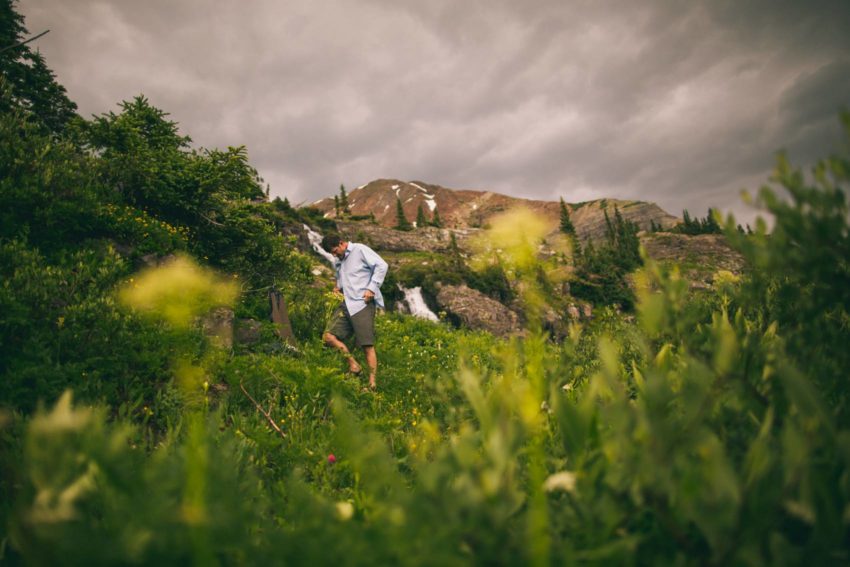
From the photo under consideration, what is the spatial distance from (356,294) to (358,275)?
0.33 m

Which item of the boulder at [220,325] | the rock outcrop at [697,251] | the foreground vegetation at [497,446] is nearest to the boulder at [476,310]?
the boulder at [220,325]

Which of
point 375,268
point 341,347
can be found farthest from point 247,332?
point 375,268

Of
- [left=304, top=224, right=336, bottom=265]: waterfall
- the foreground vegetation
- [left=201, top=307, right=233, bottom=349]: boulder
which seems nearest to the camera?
the foreground vegetation

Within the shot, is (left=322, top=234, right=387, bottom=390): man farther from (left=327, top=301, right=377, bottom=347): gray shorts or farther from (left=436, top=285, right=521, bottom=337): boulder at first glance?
(left=436, top=285, right=521, bottom=337): boulder

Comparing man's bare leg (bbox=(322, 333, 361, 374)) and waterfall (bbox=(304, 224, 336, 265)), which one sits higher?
waterfall (bbox=(304, 224, 336, 265))

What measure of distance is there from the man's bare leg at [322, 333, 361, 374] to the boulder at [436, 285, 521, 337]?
28.4m

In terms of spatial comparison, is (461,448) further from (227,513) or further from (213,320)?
(213,320)

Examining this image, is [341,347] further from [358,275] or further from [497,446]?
[497,446]

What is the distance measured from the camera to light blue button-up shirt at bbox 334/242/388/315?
21.4 ft

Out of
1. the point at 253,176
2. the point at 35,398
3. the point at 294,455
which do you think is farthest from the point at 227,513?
the point at 253,176

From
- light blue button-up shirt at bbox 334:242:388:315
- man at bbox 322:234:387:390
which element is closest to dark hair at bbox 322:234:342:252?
man at bbox 322:234:387:390

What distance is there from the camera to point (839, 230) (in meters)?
1.15

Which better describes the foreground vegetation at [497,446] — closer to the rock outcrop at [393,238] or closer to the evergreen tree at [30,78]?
the evergreen tree at [30,78]

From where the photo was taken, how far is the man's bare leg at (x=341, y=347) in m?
6.14
